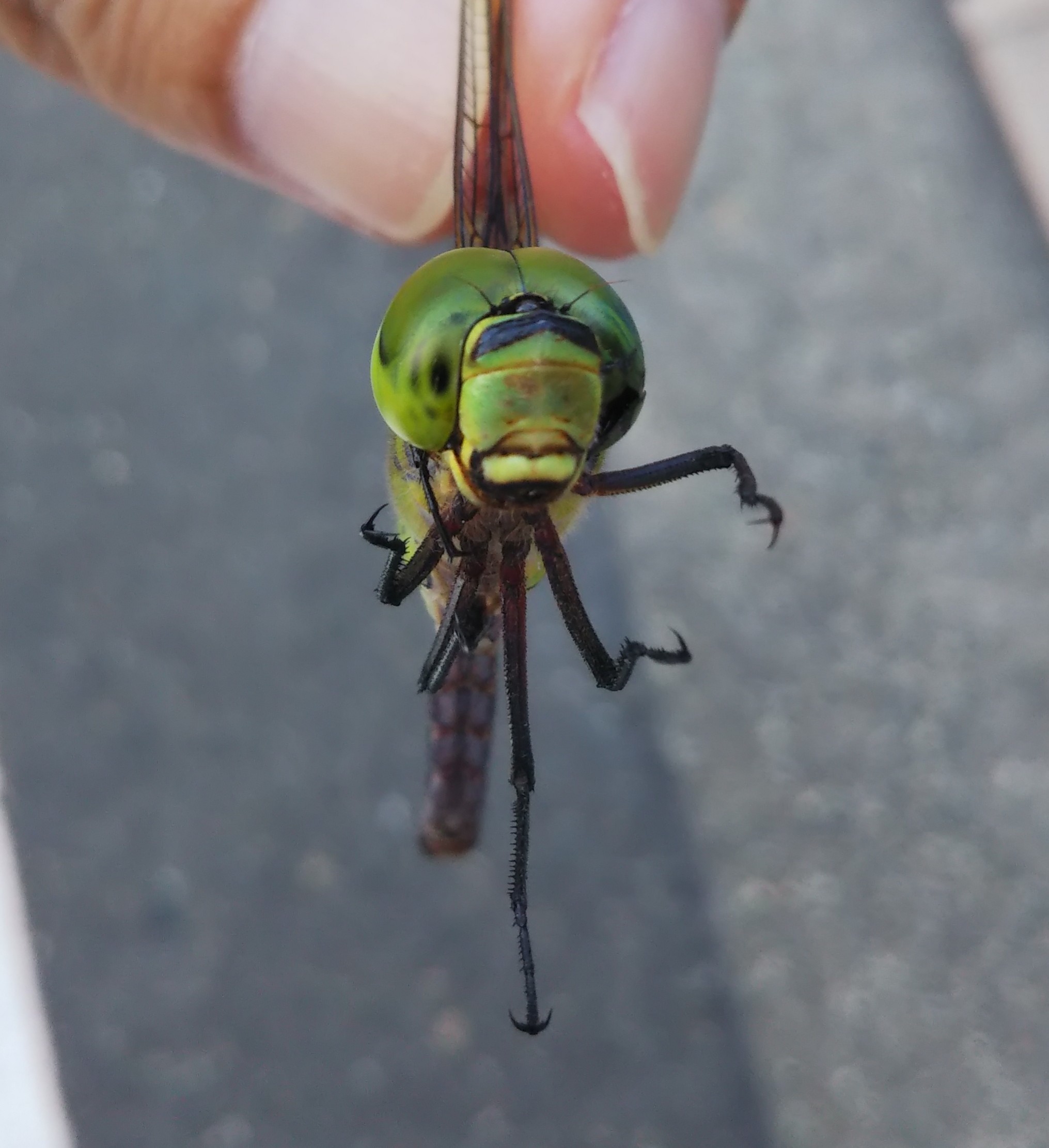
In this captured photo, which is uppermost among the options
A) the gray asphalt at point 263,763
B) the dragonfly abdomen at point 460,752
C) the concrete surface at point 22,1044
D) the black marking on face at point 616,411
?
the black marking on face at point 616,411

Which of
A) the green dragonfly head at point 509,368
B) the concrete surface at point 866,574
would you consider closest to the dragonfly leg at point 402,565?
the green dragonfly head at point 509,368

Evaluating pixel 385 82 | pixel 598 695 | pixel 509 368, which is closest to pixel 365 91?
pixel 385 82

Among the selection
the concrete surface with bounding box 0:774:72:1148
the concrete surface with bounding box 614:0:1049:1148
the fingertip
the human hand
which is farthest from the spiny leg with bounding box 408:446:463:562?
the concrete surface with bounding box 0:774:72:1148

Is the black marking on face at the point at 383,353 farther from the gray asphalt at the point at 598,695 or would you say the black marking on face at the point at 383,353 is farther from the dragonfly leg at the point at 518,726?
the gray asphalt at the point at 598,695

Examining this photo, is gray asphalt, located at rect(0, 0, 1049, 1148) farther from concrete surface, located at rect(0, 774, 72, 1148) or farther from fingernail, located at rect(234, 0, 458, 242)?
fingernail, located at rect(234, 0, 458, 242)

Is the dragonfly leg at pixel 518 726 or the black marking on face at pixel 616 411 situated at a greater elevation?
the black marking on face at pixel 616 411

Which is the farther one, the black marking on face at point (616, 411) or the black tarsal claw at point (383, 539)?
the black tarsal claw at point (383, 539)

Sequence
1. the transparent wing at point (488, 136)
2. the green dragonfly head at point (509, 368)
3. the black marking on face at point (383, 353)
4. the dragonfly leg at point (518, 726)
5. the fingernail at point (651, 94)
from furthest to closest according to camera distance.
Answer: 1. the fingernail at point (651, 94)
2. the transparent wing at point (488, 136)
3. the dragonfly leg at point (518, 726)
4. the black marking on face at point (383, 353)
5. the green dragonfly head at point (509, 368)
